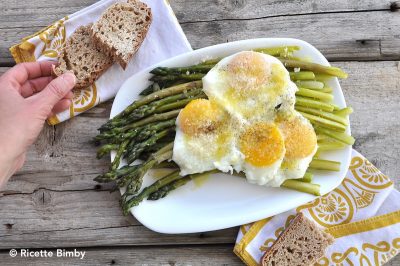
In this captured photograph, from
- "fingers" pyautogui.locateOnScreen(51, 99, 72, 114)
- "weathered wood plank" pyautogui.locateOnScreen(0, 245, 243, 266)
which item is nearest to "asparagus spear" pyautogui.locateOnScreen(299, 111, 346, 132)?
"weathered wood plank" pyautogui.locateOnScreen(0, 245, 243, 266)

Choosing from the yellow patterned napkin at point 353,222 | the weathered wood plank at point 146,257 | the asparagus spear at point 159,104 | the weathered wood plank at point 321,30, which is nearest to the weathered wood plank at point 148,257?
the weathered wood plank at point 146,257

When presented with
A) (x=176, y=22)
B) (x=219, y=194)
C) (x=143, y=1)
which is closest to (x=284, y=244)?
(x=219, y=194)

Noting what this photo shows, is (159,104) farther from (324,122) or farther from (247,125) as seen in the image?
(324,122)

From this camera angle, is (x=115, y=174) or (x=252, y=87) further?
(x=115, y=174)

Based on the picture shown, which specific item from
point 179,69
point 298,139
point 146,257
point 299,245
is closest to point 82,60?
point 179,69

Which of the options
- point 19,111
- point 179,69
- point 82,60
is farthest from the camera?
point 82,60

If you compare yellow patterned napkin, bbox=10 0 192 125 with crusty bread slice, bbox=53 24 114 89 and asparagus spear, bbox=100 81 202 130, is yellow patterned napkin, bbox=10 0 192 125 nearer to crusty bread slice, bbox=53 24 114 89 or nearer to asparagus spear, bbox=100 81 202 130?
crusty bread slice, bbox=53 24 114 89
